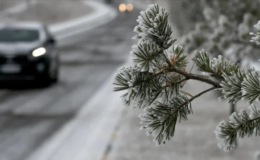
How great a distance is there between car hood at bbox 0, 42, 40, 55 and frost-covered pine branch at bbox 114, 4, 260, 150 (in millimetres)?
10801

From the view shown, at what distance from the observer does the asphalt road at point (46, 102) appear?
831cm

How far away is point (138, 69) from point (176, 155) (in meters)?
5.08

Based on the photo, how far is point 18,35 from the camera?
45.3 ft

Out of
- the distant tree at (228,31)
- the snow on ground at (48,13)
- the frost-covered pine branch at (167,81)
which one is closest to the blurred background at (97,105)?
the distant tree at (228,31)

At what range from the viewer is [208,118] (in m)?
9.48

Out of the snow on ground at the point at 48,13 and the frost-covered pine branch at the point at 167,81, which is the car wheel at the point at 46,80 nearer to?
the frost-covered pine branch at the point at 167,81

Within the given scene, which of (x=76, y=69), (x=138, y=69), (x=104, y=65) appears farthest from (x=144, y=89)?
(x=104, y=65)

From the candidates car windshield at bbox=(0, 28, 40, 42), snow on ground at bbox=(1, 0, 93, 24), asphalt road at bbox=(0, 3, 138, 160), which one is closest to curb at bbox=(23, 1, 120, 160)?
asphalt road at bbox=(0, 3, 138, 160)

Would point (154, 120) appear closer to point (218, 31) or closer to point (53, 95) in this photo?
point (218, 31)

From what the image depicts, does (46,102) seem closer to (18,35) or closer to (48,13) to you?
(18,35)

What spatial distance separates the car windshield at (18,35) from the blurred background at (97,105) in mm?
25

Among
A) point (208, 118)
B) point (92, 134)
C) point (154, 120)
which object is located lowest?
point (154, 120)

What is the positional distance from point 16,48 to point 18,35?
2.98 ft

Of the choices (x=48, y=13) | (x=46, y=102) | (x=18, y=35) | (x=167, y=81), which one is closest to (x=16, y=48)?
(x=18, y=35)
